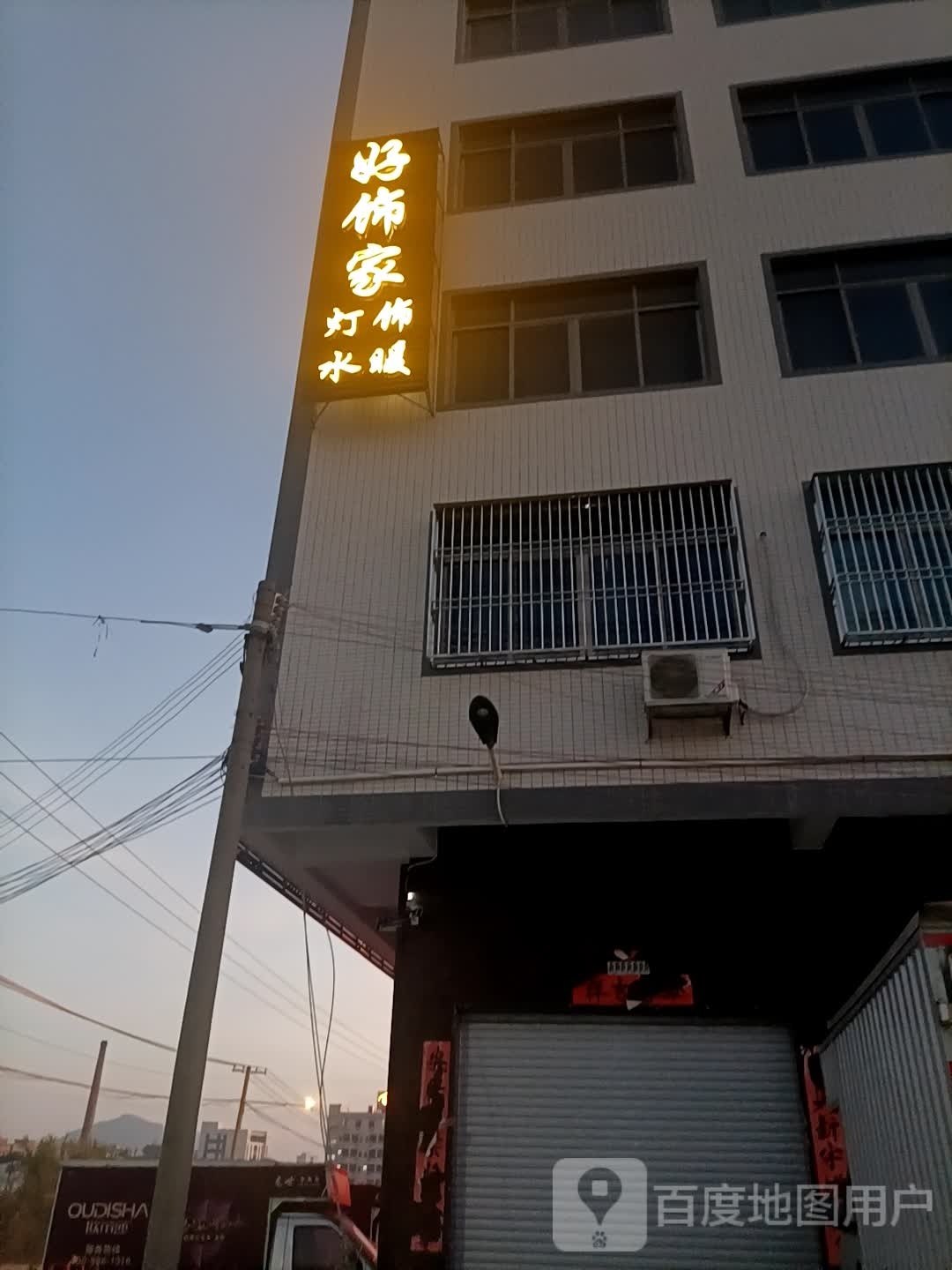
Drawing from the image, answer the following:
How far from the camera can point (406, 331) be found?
947cm

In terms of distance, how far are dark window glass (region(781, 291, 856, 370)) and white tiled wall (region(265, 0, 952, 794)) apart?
15.0 inches

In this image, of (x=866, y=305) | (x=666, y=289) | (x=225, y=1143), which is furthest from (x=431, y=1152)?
(x=225, y=1143)

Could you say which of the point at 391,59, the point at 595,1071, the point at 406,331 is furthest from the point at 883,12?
the point at 595,1071

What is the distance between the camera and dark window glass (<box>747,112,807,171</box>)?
10703 mm

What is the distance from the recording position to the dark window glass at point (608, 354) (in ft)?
31.1

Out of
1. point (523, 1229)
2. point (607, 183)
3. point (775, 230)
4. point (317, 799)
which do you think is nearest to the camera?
point (523, 1229)

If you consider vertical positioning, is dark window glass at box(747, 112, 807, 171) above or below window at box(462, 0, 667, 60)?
below

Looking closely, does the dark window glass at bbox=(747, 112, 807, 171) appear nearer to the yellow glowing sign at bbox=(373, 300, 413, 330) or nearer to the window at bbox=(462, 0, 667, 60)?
the window at bbox=(462, 0, 667, 60)

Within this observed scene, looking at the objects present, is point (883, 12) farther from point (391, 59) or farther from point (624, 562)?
point (624, 562)

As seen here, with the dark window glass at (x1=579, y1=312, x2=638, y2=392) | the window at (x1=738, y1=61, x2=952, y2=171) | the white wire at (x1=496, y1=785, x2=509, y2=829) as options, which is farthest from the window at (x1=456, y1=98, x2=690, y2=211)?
the white wire at (x1=496, y1=785, x2=509, y2=829)

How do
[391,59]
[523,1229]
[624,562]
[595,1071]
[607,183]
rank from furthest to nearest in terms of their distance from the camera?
[391,59] < [607,183] < [624,562] < [595,1071] < [523,1229]

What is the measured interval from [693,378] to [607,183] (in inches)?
136

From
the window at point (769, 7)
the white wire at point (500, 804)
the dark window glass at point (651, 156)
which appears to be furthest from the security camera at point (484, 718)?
the window at point (769, 7)

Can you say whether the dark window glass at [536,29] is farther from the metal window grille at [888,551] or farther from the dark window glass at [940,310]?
the metal window grille at [888,551]
